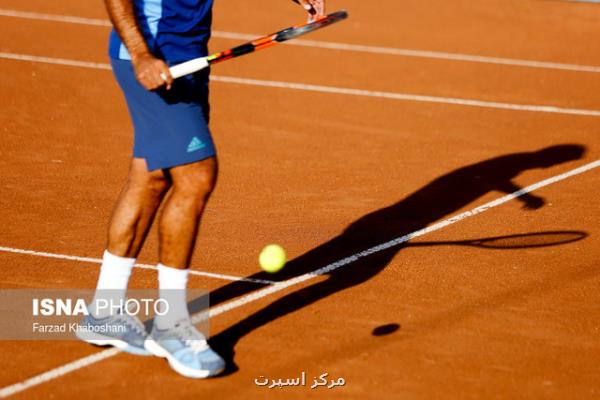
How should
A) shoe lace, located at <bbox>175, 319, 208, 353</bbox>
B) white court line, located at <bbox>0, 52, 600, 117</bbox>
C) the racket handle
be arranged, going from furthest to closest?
1. white court line, located at <bbox>0, 52, 600, 117</bbox>
2. shoe lace, located at <bbox>175, 319, 208, 353</bbox>
3. the racket handle

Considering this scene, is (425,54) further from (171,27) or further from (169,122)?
(169,122)

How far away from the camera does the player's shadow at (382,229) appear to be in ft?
22.1

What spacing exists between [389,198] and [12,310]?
3.55 metres

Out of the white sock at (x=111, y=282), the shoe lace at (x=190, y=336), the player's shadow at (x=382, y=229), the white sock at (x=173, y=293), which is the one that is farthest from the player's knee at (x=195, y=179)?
the player's shadow at (x=382, y=229)

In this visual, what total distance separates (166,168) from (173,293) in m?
0.63

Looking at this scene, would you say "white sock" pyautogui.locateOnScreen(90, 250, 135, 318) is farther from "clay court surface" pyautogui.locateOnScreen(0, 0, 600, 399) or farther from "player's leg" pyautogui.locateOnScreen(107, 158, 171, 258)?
"clay court surface" pyautogui.locateOnScreen(0, 0, 600, 399)

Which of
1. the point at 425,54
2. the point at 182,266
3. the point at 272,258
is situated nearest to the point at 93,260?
the point at 272,258

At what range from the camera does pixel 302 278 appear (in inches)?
287

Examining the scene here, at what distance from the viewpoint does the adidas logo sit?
5.64 metres

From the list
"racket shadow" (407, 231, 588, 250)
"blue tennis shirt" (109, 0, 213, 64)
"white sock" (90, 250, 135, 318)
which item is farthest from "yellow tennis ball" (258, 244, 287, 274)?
"blue tennis shirt" (109, 0, 213, 64)

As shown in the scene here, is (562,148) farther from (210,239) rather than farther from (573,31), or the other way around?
(573,31)

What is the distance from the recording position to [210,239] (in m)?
8.05

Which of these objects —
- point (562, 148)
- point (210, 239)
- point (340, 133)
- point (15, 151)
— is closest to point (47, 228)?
point (210, 239)

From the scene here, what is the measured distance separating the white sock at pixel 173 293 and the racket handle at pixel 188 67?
3.16ft
